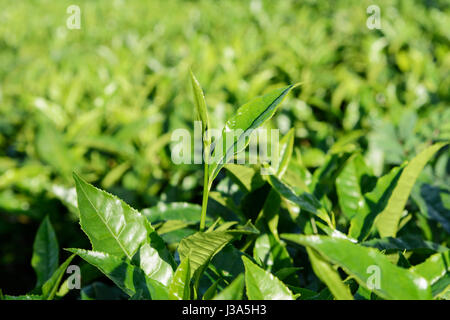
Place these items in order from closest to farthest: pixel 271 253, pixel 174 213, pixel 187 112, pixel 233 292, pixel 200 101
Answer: pixel 233 292, pixel 200 101, pixel 271 253, pixel 174 213, pixel 187 112

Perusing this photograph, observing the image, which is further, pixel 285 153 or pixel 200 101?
pixel 285 153

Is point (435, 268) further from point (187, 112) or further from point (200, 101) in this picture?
point (187, 112)

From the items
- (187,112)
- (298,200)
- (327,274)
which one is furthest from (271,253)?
(187,112)

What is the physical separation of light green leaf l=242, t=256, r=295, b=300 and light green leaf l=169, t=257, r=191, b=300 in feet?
0.43

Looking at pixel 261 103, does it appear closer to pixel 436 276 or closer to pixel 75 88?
pixel 436 276

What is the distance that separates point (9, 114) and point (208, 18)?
3098 millimetres

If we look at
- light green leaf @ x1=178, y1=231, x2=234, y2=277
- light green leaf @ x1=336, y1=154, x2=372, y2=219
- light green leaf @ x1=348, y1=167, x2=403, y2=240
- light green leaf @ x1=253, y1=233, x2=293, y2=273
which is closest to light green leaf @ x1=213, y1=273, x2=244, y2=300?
light green leaf @ x1=178, y1=231, x2=234, y2=277

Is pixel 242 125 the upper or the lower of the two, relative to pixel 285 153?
upper

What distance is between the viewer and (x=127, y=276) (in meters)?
0.98

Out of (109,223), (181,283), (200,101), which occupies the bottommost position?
(181,283)

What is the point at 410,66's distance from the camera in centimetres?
341

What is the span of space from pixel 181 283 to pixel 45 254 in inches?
29.5

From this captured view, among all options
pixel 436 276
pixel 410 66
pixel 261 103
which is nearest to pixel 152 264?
pixel 261 103

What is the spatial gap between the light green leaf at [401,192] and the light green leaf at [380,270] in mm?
405
